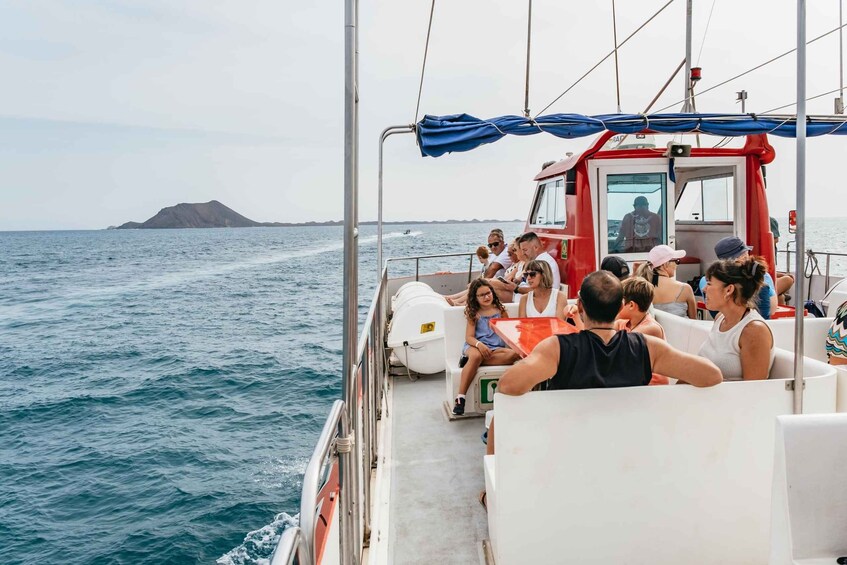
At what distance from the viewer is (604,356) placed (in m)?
2.23

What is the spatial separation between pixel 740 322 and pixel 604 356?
75cm

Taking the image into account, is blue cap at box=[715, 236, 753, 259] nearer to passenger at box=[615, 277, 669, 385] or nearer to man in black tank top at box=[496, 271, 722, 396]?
passenger at box=[615, 277, 669, 385]

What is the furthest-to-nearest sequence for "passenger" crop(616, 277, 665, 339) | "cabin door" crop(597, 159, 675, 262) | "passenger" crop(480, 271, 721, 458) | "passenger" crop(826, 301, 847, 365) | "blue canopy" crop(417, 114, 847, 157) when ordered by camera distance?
1. "cabin door" crop(597, 159, 675, 262)
2. "blue canopy" crop(417, 114, 847, 157)
3. "passenger" crop(616, 277, 665, 339)
4. "passenger" crop(826, 301, 847, 365)
5. "passenger" crop(480, 271, 721, 458)

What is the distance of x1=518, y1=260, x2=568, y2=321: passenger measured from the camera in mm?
4188

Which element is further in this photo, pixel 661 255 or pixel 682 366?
pixel 661 255

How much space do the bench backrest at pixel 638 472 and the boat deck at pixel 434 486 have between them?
57 cm

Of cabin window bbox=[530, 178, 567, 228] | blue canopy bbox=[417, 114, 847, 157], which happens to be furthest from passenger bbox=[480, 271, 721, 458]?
cabin window bbox=[530, 178, 567, 228]

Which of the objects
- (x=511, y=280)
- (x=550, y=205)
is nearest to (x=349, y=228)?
(x=511, y=280)

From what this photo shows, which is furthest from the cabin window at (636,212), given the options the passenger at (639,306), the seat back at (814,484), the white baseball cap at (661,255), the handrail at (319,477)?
the handrail at (319,477)

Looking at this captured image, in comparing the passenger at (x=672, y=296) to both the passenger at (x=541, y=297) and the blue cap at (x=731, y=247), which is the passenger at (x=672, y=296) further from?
the passenger at (x=541, y=297)

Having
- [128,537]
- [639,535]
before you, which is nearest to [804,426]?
[639,535]

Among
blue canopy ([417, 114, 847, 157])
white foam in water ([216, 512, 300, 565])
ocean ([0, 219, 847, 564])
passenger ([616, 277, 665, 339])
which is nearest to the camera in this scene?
passenger ([616, 277, 665, 339])

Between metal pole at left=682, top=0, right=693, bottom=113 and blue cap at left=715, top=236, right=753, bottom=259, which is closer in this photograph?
blue cap at left=715, top=236, right=753, bottom=259

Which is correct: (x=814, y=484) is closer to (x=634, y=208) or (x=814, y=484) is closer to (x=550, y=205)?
(x=634, y=208)
